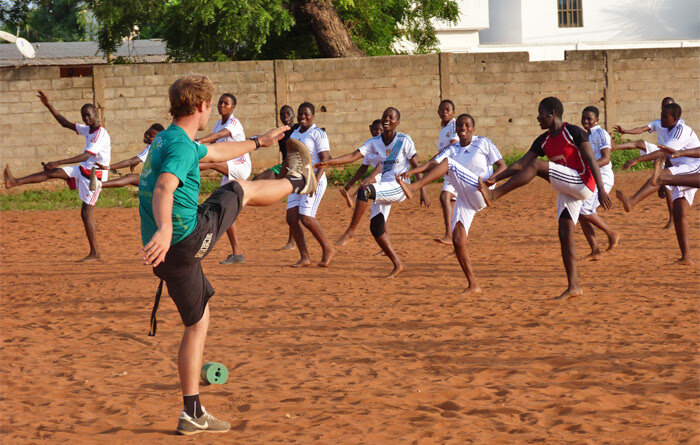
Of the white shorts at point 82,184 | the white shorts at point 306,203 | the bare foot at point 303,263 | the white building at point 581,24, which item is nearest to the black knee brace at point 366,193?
the white shorts at point 306,203

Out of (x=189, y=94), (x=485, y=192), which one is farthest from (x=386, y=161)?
(x=189, y=94)

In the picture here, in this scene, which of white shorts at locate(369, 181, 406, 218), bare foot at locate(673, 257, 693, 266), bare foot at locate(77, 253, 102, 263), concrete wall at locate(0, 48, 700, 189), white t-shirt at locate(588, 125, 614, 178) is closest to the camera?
white shorts at locate(369, 181, 406, 218)

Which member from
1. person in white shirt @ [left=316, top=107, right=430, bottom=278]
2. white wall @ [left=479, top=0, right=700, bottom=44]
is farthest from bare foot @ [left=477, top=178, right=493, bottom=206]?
white wall @ [left=479, top=0, right=700, bottom=44]

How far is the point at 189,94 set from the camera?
436 centimetres

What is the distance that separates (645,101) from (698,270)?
11853mm

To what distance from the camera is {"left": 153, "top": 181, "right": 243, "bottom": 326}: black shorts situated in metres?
4.27

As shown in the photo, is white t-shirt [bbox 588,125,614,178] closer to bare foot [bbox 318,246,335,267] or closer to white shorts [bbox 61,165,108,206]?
bare foot [bbox 318,246,335,267]

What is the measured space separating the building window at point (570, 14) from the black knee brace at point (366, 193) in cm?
3255

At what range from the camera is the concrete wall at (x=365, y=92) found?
17.2 metres

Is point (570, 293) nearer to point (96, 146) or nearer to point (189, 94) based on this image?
point (189, 94)

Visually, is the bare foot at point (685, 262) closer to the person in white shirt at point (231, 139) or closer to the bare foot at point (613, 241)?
the bare foot at point (613, 241)

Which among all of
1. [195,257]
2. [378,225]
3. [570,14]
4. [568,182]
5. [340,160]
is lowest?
[378,225]

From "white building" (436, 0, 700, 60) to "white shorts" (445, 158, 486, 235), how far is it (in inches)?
1113

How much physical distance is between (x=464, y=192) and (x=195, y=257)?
3964mm
